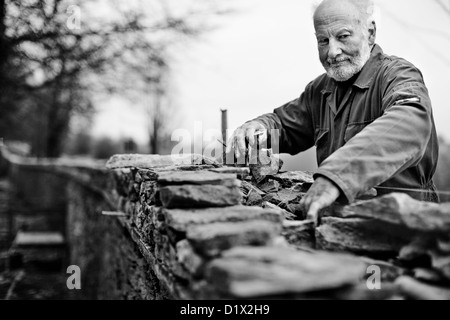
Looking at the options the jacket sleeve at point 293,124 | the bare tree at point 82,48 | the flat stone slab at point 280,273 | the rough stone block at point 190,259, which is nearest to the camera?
the flat stone slab at point 280,273

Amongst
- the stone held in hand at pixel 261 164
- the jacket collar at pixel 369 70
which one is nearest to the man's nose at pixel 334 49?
the jacket collar at pixel 369 70

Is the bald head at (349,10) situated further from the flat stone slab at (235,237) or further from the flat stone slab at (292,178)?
the flat stone slab at (235,237)

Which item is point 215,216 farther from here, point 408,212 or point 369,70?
point 369,70

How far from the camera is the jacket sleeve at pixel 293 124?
3.62 meters

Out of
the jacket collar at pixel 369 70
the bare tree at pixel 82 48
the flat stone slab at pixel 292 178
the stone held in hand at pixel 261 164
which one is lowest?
the flat stone slab at pixel 292 178

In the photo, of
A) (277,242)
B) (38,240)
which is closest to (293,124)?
(277,242)

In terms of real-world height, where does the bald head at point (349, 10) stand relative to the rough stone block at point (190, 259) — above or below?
above

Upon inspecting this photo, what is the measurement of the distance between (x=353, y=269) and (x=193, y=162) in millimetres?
2033

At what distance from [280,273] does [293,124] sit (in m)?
2.44

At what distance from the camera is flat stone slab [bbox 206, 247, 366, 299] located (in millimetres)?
1321

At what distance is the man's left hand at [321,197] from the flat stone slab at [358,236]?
0.23 ft

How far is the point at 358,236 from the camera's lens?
199cm
